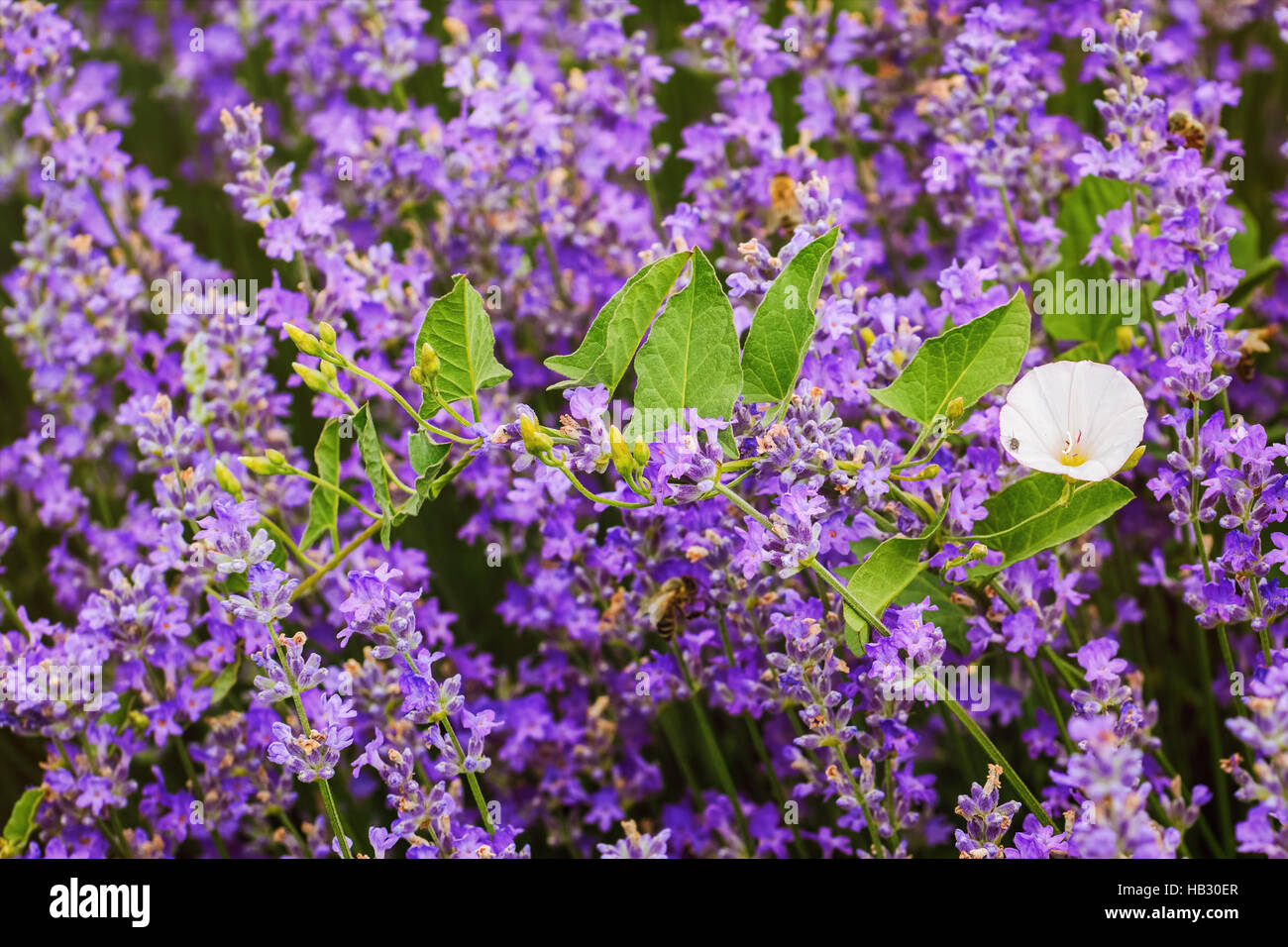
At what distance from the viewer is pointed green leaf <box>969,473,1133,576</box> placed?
1000mm

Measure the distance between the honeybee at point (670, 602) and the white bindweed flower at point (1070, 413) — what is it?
0.40 metres

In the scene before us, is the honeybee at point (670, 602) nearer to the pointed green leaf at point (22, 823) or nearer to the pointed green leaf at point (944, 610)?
the pointed green leaf at point (944, 610)

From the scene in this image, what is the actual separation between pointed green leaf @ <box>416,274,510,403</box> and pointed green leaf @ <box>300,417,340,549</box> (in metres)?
0.18

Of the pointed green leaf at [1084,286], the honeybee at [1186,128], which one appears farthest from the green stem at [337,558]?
the honeybee at [1186,128]

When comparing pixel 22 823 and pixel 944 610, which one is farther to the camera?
pixel 22 823

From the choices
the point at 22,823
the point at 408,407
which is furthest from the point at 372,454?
the point at 22,823

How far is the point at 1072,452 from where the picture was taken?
3.34 feet

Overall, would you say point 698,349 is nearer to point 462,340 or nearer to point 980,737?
point 462,340

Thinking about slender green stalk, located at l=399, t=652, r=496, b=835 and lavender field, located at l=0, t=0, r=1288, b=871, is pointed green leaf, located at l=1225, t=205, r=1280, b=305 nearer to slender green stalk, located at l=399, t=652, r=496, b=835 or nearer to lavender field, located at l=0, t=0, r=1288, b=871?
lavender field, located at l=0, t=0, r=1288, b=871

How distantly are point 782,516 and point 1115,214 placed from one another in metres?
0.64

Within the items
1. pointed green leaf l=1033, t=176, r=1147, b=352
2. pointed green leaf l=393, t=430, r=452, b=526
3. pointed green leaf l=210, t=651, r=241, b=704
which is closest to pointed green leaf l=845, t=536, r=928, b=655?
pointed green leaf l=393, t=430, r=452, b=526

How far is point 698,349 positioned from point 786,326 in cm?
8

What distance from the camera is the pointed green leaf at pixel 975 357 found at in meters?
1.00

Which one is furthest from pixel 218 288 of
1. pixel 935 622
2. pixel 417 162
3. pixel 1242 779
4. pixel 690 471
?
pixel 1242 779
